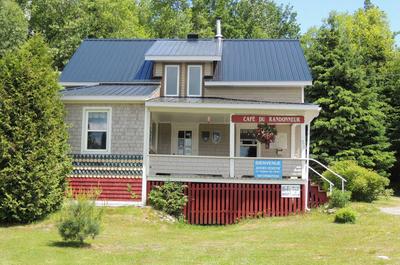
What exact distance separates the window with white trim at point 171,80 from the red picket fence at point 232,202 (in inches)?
212

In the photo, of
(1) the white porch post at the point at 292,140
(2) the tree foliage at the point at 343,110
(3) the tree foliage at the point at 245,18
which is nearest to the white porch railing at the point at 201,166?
(1) the white porch post at the point at 292,140

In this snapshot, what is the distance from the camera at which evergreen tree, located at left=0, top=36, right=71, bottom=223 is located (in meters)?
14.0

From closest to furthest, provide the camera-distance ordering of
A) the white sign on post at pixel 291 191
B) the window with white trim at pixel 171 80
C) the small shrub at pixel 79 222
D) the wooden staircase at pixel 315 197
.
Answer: the small shrub at pixel 79 222
the white sign on post at pixel 291 191
the wooden staircase at pixel 315 197
the window with white trim at pixel 171 80

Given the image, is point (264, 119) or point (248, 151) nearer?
point (264, 119)

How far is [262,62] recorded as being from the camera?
75.0 feet

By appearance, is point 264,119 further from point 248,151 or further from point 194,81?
point 194,81

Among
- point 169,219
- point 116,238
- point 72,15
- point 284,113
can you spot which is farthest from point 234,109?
point 72,15

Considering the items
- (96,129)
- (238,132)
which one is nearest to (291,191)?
(238,132)

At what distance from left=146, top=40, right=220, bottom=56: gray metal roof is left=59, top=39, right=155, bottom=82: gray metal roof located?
3.73ft

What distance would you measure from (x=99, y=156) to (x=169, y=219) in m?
3.22

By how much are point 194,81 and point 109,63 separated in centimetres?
458

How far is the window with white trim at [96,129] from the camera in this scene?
17422 mm

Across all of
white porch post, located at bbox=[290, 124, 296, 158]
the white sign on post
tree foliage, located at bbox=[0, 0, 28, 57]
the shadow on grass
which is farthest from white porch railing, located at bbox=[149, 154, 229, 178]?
tree foliage, located at bbox=[0, 0, 28, 57]

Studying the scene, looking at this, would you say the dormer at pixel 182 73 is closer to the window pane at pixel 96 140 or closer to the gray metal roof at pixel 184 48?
the gray metal roof at pixel 184 48
